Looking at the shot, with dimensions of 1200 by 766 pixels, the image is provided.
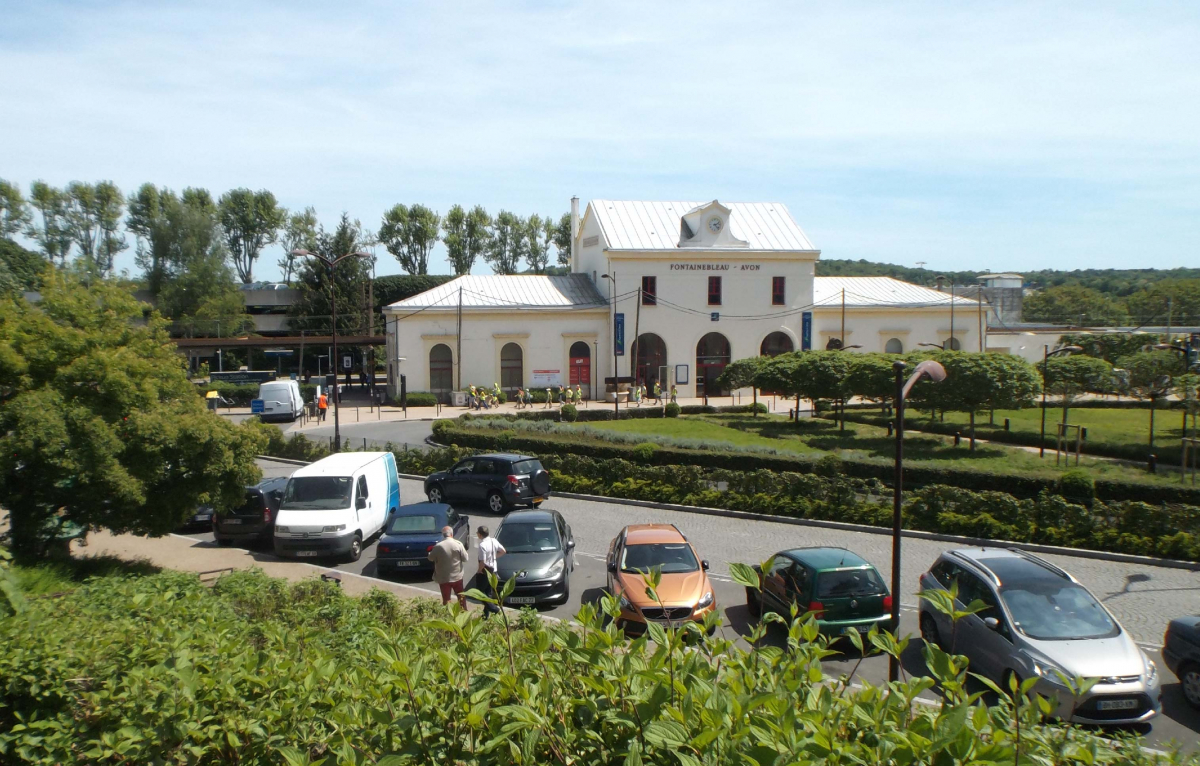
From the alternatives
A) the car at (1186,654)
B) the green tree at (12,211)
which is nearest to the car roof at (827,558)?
the car at (1186,654)

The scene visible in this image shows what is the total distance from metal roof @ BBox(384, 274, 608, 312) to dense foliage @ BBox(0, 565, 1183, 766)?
4414 cm

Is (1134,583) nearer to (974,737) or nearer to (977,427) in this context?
(974,737)

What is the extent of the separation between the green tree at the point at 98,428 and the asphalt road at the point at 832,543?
3983 mm

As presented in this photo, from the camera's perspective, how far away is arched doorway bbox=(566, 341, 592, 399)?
50281 millimetres

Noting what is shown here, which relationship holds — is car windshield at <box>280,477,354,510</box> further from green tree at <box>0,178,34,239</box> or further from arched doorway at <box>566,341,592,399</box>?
green tree at <box>0,178,34,239</box>

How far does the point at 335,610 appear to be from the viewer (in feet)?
27.2

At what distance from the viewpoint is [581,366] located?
50.6 m

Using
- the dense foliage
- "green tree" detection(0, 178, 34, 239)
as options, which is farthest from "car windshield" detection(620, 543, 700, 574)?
"green tree" detection(0, 178, 34, 239)

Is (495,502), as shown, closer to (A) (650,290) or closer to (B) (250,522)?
(B) (250,522)

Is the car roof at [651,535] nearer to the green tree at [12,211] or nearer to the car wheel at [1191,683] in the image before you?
the car wheel at [1191,683]

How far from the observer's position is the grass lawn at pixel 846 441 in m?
26.0

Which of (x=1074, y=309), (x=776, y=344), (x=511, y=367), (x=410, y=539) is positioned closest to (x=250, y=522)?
(x=410, y=539)

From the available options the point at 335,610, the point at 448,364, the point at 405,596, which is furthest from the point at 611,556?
the point at 448,364

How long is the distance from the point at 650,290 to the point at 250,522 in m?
35.9
